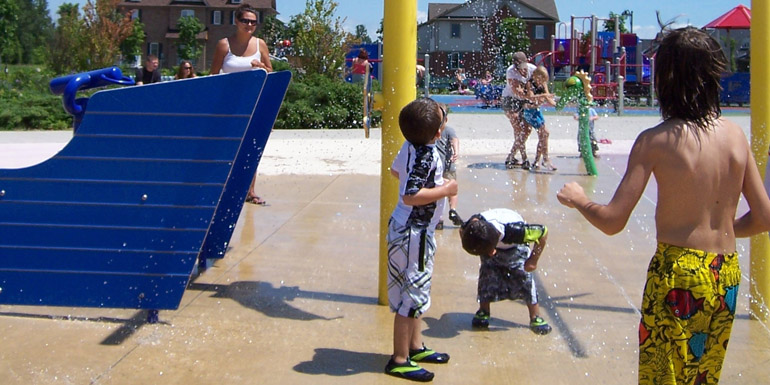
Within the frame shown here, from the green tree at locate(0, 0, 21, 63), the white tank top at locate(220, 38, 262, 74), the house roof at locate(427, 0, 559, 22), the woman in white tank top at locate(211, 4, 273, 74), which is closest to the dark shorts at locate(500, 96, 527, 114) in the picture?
the woman in white tank top at locate(211, 4, 273, 74)

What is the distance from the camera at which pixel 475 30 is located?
29.7 metres

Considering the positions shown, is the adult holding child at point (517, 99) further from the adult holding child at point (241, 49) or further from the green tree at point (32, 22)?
the green tree at point (32, 22)

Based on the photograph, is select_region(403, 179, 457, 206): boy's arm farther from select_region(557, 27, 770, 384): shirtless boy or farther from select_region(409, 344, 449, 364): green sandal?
select_region(557, 27, 770, 384): shirtless boy

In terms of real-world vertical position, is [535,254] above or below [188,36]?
below

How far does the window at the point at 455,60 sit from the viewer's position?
31.1 meters

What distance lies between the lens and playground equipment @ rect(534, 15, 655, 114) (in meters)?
22.9

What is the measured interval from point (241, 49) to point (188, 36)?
6770 cm

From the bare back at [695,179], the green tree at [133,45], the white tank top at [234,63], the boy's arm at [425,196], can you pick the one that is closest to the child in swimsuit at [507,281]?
the boy's arm at [425,196]

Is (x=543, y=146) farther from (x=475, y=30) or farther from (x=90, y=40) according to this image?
(x=90, y=40)

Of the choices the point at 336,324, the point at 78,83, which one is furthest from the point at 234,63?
the point at 336,324

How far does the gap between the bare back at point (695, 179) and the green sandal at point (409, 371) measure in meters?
1.55

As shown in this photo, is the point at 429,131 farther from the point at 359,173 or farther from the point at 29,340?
the point at 359,173

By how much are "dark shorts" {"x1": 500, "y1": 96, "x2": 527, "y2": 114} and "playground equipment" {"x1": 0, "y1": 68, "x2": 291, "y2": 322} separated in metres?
6.87

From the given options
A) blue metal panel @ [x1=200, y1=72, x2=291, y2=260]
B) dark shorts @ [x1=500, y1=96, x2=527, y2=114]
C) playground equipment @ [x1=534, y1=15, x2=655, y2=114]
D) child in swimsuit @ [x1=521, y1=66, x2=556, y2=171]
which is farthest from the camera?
playground equipment @ [x1=534, y1=15, x2=655, y2=114]
